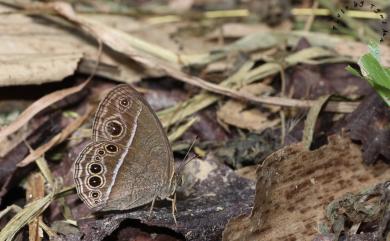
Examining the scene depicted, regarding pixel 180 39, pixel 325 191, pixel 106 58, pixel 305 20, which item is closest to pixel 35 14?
pixel 106 58

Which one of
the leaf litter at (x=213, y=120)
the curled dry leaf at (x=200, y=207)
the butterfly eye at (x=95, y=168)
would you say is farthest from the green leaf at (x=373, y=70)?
the butterfly eye at (x=95, y=168)

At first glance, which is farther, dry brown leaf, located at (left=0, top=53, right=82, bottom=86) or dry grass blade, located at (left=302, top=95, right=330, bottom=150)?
dry brown leaf, located at (left=0, top=53, right=82, bottom=86)

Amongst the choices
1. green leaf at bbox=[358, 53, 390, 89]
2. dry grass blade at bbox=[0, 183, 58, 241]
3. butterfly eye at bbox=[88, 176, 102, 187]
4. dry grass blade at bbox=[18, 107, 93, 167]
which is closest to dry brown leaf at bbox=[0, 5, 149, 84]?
dry grass blade at bbox=[18, 107, 93, 167]

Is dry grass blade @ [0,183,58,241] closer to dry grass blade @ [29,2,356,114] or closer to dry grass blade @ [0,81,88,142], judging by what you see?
dry grass blade @ [0,81,88,142]

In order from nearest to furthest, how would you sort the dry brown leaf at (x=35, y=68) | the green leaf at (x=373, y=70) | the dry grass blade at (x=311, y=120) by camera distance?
the green leaf at (x=373, y=70) → the dry grass blade at (x=311, y=120) → the dry brown leaf at (x=35, y=68)

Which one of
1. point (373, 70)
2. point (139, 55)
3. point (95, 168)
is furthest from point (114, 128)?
point (373, 70)

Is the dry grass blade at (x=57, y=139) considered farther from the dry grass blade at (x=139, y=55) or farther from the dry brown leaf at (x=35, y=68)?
the dry grass blade at (x=139, y=55)

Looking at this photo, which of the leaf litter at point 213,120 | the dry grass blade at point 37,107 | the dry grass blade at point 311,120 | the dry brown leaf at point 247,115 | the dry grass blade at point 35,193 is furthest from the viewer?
the dry brown leaf at point 247,115
